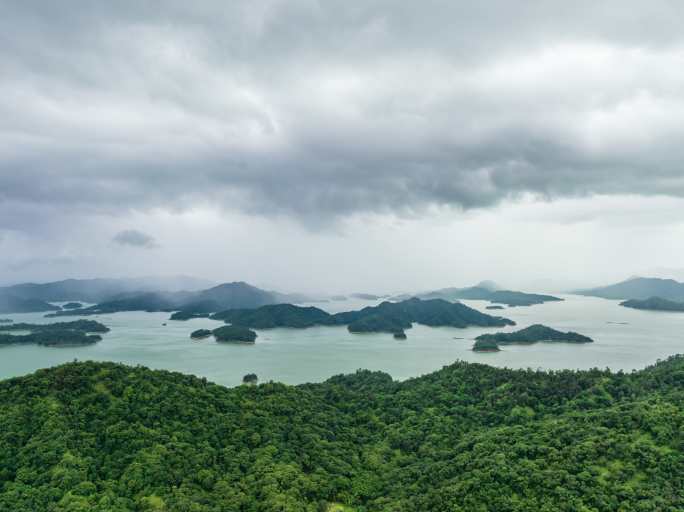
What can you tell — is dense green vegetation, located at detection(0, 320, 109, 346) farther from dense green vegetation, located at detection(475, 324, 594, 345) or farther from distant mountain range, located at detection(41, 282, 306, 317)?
dense green vegetation, located at detection(475, 324, 594, 345)

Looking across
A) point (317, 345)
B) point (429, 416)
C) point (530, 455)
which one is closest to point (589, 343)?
point (317, 345)

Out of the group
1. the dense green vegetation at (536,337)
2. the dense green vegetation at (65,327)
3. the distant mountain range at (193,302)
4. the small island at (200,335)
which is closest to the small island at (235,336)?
the small island at (200,335)

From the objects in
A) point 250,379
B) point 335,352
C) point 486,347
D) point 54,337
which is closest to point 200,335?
point 54,337

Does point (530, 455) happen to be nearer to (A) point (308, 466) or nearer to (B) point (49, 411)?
(A) point (308, 466)

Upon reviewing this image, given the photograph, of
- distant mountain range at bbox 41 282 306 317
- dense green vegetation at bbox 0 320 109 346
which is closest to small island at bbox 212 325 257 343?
dense green vegetation at bbox 0 320 109 346

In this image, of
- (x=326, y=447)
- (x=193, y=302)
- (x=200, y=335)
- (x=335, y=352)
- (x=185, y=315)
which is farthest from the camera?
(x=193, y=302)

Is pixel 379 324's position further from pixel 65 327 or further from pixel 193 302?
pixel 193 302

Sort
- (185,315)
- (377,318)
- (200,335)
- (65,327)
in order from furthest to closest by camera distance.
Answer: (185,315)
(377,318)
(65,327)
(200,335)
